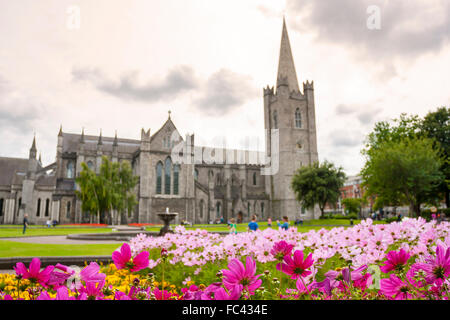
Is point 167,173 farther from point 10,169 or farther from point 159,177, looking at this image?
point 10,169

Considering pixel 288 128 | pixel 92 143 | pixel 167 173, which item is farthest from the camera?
pixel 288 128

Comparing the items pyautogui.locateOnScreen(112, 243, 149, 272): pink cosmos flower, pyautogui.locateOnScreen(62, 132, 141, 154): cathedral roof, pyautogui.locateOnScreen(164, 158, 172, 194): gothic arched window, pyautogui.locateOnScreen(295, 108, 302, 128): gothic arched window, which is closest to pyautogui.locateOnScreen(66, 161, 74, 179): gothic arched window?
pyautogui.locateOnScreen(62, 132, 141, 154): cathedral roof

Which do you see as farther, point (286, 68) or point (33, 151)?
point (286, 68)

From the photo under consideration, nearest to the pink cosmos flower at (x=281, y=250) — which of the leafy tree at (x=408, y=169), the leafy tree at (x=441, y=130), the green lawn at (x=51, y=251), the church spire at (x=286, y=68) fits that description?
the green lawn at (x=51, y=251)

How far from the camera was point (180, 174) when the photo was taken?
5128 cm

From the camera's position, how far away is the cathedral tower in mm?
59344

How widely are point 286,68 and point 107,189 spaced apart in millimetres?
42108

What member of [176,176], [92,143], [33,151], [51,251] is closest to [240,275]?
[51,251]

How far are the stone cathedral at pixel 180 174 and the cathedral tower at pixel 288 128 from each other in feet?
0.60

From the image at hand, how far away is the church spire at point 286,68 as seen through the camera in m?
64.2

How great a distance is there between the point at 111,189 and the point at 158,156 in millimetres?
10462

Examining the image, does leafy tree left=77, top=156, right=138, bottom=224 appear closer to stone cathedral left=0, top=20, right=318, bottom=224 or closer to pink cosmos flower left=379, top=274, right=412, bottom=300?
stone cathedral left=0, top=20, right=318, bottom=224
